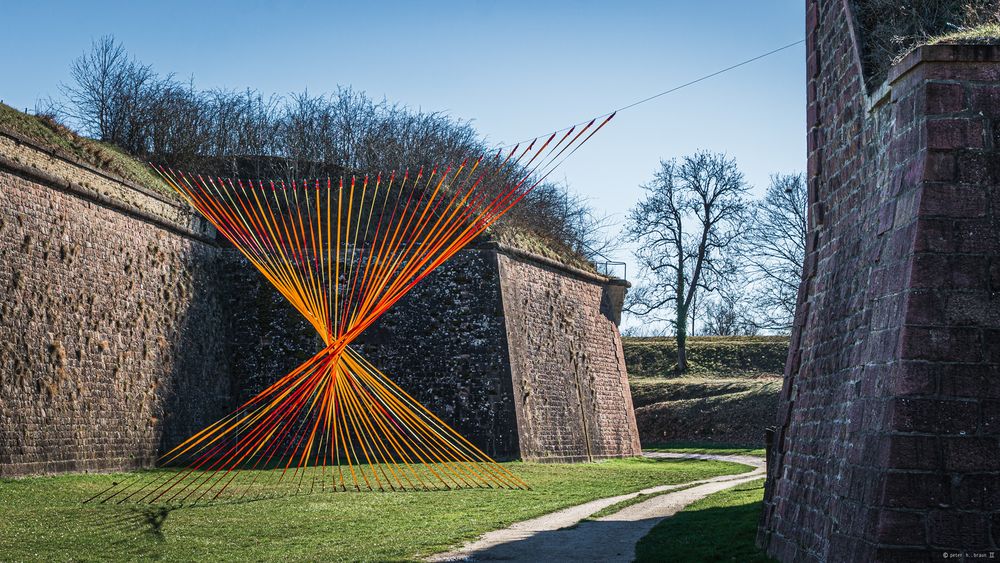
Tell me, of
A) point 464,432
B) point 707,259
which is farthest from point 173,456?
point 707,259

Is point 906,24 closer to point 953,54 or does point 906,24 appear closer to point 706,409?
point 953,54

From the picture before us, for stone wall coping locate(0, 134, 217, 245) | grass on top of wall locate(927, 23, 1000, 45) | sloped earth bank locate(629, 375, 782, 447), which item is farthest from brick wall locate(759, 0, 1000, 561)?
sloped earth bank locate(629, 375, 782, 447)

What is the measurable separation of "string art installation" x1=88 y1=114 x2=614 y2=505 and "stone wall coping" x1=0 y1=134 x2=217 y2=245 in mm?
750

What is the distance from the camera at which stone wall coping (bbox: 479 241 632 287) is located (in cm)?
2547

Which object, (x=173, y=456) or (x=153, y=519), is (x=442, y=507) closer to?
(x=153, y=519)

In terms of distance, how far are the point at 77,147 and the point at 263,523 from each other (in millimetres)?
11227

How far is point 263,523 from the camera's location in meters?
12.7

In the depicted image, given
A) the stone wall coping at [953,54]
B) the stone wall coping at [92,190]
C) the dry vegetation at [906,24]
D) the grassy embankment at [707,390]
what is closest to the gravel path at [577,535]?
the dry vegetation at [906,24]

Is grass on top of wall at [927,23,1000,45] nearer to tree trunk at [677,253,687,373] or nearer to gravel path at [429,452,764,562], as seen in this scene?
gravel path at [429,452,764,562]

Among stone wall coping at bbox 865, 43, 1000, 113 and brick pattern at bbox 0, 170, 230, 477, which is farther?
brick pattern at bbox 0, 170, 230, 477

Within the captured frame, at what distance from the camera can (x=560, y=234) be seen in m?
36.3

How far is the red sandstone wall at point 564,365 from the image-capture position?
2517cm

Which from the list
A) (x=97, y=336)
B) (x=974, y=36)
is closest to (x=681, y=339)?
(x=97, y=336)

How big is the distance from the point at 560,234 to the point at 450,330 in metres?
12.5
